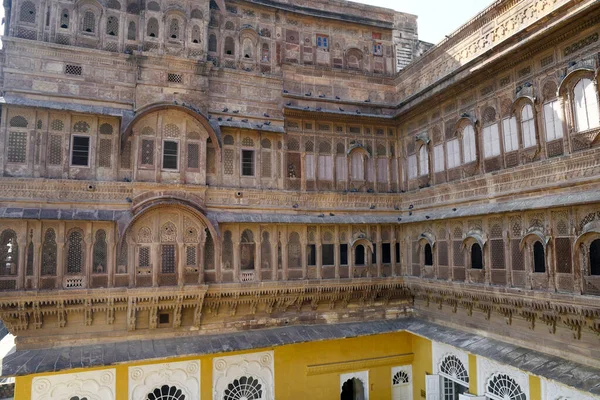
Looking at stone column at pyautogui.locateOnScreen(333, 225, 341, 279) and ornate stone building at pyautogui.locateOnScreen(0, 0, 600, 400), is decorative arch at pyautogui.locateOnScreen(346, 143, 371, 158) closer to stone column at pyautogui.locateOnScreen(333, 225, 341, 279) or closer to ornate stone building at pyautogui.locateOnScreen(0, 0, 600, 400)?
ornate stone building at pyautogui.locateOnScreen(0, 0, 600, 400)

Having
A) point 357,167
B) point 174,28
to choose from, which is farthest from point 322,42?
point 174,28

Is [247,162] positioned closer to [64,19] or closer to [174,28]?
[174,28]

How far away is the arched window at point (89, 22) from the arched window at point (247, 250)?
707cm

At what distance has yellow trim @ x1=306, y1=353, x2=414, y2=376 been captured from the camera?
12.9 meters

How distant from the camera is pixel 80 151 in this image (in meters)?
11.4

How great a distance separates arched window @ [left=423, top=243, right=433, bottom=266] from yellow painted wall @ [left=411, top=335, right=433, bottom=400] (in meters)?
2.41

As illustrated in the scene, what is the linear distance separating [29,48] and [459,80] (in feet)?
36.7

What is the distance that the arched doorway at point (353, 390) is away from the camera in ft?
→ 44.7

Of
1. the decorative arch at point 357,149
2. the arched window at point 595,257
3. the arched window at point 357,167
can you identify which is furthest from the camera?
the arched window at point 357,167

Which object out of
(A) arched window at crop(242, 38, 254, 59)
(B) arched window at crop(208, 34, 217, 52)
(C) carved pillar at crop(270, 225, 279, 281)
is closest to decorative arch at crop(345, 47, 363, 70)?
(A) arched window at crop(242, 38, 254, 59)

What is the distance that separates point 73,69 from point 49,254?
4.94 meters

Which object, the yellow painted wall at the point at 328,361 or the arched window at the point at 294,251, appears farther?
the arched window at the point at 294,251

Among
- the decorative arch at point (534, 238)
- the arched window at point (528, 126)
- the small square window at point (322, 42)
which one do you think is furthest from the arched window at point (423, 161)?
the small square window at point (322, 42)

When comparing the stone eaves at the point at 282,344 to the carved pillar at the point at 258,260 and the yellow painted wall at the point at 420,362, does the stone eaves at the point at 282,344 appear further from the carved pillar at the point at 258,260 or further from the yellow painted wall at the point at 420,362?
the carved pillar at the point at 258,260
